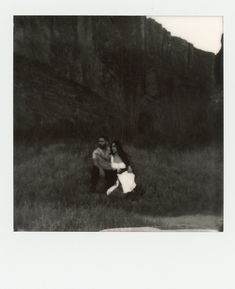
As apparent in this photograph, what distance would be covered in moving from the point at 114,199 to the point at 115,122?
36.4 inches

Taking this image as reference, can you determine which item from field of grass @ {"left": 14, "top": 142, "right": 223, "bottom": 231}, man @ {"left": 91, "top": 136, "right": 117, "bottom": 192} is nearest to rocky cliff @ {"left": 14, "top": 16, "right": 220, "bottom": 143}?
man @ {"left": 91, "top": 136, "right": 117, "bottom": 192}

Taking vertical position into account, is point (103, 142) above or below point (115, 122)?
below

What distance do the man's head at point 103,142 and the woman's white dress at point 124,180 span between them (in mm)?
183

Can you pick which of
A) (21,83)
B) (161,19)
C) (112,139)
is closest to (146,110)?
(112,139)

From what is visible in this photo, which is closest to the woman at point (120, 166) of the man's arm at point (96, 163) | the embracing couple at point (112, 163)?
the embracing couple at point (112, 163)

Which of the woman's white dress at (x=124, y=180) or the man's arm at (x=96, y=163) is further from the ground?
the man's arm at (x=96, y=163)

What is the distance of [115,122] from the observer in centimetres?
680

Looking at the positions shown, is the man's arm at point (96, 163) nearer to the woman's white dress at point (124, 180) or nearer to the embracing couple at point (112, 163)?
the embracing couple at point (112, 163)

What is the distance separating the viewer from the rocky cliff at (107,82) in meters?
6.77

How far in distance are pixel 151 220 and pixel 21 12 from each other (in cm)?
292

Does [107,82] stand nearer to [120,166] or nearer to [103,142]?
[103,142]

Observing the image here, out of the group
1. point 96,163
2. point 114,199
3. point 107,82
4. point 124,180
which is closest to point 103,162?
point 96,163

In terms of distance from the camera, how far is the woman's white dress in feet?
22.2
